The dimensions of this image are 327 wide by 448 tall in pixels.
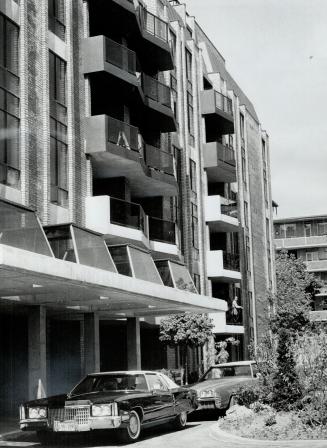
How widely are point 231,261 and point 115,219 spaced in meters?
15.8

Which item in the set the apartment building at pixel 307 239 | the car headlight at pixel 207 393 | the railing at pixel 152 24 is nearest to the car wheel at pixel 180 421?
the car headlight at pixel 207 393

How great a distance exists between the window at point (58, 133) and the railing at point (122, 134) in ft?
6.82

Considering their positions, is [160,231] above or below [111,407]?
above

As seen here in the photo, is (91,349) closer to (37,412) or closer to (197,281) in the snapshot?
(37,412)

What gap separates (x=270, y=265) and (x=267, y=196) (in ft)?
17.2

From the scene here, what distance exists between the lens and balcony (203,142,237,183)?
41531mm

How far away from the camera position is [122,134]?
28.7 m

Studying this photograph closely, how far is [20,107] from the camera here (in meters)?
23.5

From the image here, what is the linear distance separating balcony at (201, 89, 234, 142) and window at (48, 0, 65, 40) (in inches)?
642

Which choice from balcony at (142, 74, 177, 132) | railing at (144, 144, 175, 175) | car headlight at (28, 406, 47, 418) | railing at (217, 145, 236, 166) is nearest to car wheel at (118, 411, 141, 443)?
car headlight at (28, 406, 47, 418)

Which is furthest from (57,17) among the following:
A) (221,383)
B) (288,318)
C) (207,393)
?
(288,318)

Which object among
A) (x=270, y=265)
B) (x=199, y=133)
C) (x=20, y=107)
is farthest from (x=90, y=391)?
(x=270, y=265)

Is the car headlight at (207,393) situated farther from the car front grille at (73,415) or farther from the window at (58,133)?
the window at (58,133)

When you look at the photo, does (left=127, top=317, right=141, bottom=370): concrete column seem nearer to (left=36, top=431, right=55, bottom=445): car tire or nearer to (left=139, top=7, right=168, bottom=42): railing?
(left=36, top=431, right=55, bottom=445): car tire
